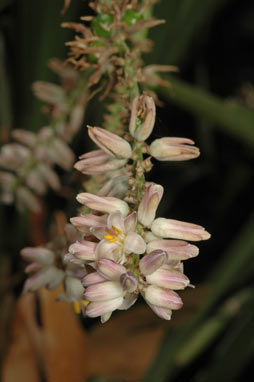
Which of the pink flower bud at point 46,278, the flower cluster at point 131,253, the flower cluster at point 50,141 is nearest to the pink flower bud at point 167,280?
the flower cluster at point 131,253

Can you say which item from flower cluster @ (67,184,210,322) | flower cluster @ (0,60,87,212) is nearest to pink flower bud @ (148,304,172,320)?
flower cluster @ (67,184,210,322)

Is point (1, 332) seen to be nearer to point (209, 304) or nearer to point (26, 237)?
point (26, 237)

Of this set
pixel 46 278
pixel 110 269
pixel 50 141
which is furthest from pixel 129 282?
pixel 50 141

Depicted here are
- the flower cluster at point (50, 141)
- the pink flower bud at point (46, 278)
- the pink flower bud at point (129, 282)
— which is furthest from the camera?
the flower cluster at point (50, 141)

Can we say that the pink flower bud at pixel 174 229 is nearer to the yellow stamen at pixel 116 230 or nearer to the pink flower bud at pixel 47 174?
the yellow stamen at pixel 116 230

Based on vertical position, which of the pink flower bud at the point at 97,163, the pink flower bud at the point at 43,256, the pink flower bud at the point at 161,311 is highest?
the pink flower bud at the point at 97,163

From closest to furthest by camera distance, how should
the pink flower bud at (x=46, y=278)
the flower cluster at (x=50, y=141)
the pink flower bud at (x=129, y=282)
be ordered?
the pink flower bud at (x=129, y=282) < the pink flower bud at (x=46, y=278) < the flower cluster at (x=50, y=141)

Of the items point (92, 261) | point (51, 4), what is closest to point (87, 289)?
point (92, 261)
